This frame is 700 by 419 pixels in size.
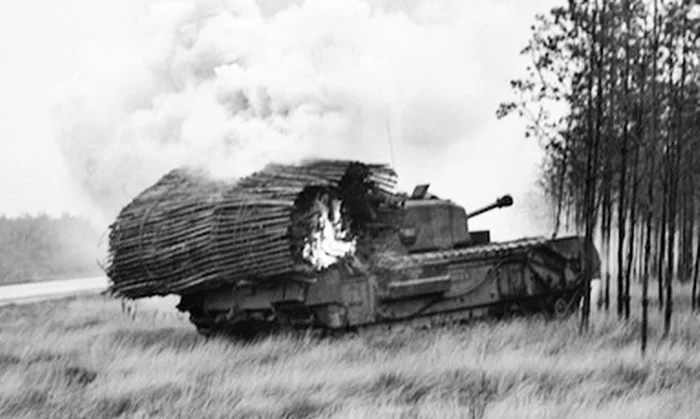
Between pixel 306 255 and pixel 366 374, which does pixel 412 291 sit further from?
pixel 366 374

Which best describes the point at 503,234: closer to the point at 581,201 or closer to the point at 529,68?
the point at 581,201

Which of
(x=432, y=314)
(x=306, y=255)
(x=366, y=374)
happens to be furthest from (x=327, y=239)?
(x=366, y=374)

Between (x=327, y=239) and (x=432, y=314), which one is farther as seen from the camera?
(x=432, y=314)

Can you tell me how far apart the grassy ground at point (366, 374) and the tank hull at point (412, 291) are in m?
0.48

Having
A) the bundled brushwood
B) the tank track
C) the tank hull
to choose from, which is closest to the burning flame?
the bundled brushwood

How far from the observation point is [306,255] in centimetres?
1516

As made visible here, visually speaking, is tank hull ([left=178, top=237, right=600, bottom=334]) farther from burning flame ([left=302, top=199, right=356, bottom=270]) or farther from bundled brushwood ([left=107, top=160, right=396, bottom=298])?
bundled brushwood ([left=107, top=160, right=396, bottom=298])

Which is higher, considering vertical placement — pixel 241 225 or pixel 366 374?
pixel 241 225

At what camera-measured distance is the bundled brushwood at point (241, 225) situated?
14672mm

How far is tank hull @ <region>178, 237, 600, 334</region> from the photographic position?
15.4m

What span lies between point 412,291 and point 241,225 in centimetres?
299

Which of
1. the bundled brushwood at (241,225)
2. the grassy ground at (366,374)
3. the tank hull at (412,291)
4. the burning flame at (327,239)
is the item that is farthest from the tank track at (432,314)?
the bundled brushwood at (241,225)

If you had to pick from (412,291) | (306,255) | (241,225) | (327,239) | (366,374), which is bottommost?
(366,374)

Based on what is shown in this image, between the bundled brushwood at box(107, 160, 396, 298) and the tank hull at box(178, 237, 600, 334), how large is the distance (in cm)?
56
